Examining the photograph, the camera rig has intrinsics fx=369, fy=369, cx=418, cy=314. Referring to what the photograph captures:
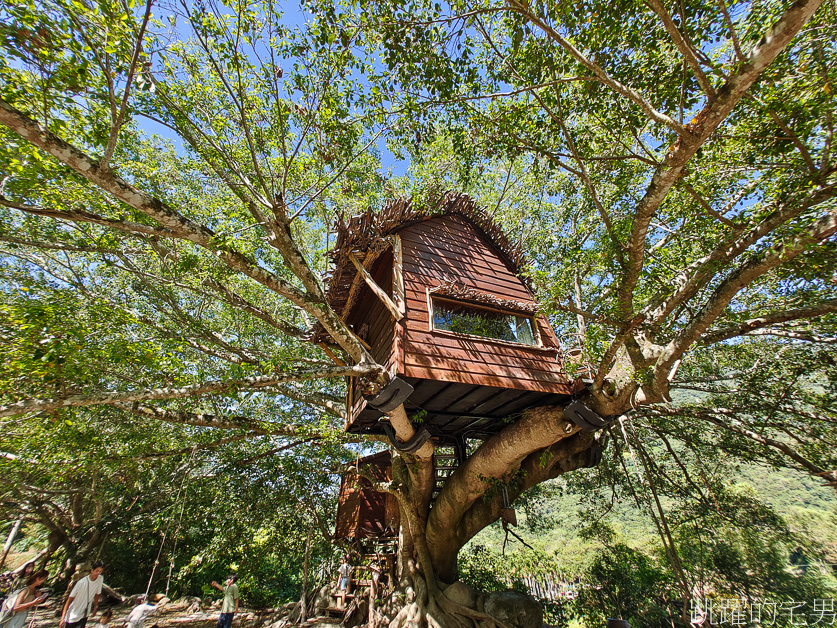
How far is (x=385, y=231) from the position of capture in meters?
6.73

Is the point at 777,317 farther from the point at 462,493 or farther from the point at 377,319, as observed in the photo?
the point at 377,319

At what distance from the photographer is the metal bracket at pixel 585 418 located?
18.6 ft

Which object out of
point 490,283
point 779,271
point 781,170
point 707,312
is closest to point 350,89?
point 490,283

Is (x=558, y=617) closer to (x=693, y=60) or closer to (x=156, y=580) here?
(x=693, y=60)

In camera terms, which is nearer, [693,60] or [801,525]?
[693,60]

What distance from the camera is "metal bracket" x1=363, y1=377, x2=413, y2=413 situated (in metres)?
5.24

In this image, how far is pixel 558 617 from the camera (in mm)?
10203

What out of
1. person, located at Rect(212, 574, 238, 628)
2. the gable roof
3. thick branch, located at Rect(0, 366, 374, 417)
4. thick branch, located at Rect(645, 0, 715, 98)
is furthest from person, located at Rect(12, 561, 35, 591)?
thick branch, located at Rect(645, 0, 715, 98)

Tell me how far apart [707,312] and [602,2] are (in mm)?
4279

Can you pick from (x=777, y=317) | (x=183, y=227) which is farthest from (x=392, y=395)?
(x=777, y=317)

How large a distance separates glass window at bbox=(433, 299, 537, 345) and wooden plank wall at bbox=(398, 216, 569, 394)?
0.26 m

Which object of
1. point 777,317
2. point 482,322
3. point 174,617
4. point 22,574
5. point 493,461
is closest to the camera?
point 777,317

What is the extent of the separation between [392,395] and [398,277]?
6.91 ft

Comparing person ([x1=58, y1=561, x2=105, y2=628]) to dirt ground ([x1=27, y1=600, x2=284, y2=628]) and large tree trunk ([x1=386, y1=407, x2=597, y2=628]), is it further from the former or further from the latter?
large tree trunk ([x1=386, y1=407, x2=597, y2=628])
